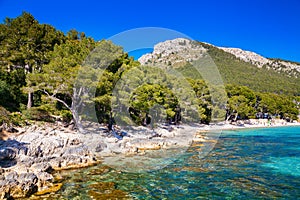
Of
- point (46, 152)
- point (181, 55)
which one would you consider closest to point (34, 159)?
point (46, 152)

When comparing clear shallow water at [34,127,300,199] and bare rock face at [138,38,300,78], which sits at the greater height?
bare rock face at [138,38,300,78]

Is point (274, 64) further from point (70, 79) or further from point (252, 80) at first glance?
point (70, 79)

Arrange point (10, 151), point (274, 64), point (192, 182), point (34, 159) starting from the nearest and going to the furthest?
point (192, 182) < point (34, 159) < point (10, 151) < point (274, 64)

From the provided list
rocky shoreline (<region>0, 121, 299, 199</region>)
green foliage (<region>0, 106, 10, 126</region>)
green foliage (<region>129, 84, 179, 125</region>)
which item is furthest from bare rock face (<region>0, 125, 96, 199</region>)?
green foliage (<region>129, 84, 179, 125</region>)

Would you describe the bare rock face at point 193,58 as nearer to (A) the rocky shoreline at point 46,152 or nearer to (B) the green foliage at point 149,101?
(B) the green foliage at point 149,101

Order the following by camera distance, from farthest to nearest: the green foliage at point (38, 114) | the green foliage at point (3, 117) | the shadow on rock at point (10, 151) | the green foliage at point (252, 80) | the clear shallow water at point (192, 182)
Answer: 1. the green foliage at point (252, 80)
2. the green foliage at point (38, 114)
3. the green foliage at point (3, 117)
4. the shadow on rock at point (10, 151)
5. the clear shallow water at point (192, 182)

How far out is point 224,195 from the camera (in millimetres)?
10812

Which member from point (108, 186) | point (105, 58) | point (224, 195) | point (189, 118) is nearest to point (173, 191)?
point (224, 195)

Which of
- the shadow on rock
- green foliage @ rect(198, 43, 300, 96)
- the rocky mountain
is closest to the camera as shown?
the shadow on rock

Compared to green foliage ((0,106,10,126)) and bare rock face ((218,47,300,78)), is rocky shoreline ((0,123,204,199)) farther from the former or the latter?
bare rock face ((218,47,300,78))

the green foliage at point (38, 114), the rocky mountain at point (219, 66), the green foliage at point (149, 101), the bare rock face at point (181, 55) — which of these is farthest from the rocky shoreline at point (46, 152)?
the bare rock face at point (181, 55)

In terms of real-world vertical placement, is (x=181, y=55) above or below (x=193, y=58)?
above

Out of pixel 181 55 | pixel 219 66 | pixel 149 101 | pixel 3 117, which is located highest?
pixel 219 66

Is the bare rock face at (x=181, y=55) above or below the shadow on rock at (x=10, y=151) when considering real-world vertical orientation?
above
